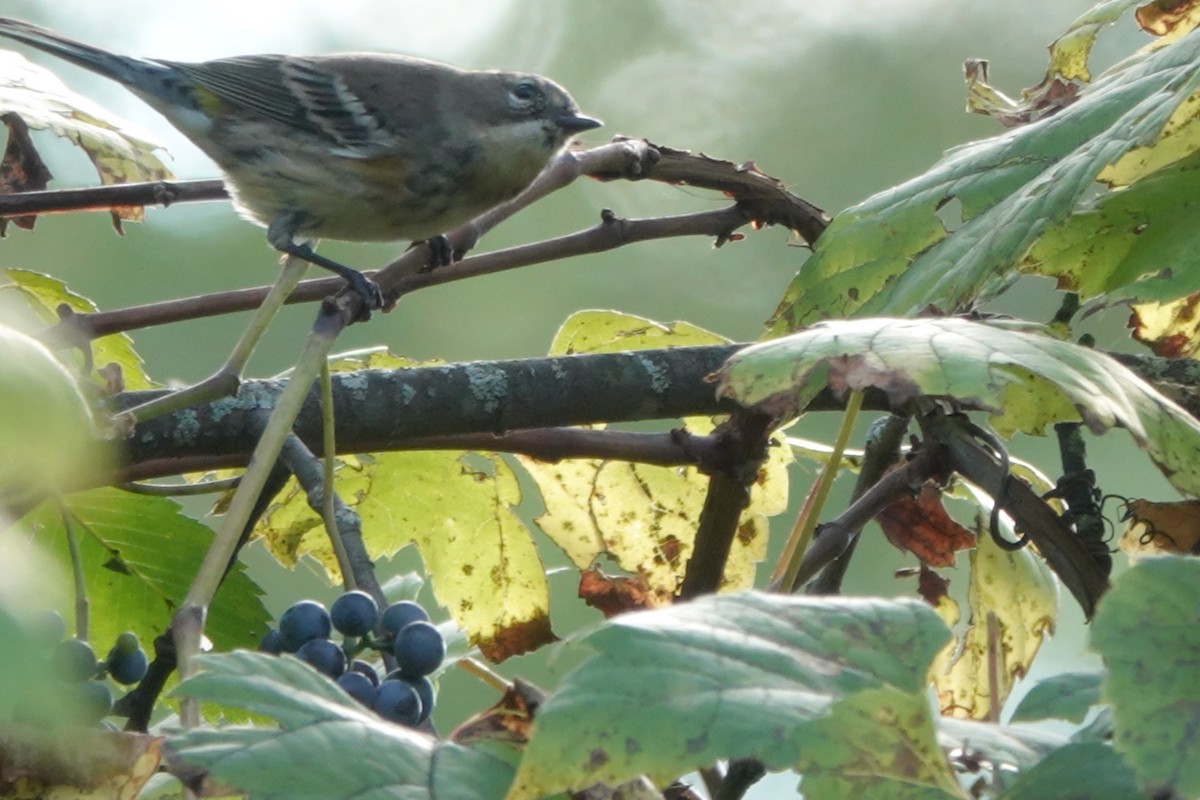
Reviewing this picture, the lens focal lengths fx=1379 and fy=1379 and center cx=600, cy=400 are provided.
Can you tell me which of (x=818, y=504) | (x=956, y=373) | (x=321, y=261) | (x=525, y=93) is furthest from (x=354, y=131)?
(x=956, y=373)

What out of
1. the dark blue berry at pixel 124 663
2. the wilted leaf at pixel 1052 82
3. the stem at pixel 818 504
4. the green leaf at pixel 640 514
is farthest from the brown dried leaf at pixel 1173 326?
the dark blue berry at pixel 124 663

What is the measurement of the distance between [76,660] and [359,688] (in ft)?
0.73

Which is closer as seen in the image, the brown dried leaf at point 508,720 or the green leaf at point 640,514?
the brown dried leaf at point 508,720

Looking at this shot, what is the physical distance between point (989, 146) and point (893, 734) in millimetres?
957

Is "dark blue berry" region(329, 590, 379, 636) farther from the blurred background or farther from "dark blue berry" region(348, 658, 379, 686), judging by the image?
the blurred background

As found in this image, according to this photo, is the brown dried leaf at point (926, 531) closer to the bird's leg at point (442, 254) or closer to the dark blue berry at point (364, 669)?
the bird's leg at point (442, 254)

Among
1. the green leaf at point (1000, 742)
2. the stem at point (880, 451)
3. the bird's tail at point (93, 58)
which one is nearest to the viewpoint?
the green leaf at point (1000, 742)

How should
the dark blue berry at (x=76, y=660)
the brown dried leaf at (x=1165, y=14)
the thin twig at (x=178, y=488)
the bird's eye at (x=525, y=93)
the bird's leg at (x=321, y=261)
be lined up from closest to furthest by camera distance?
the dark blue berry at (x=76, y=660), the thin twig at (x=178, y=488), the bird's leg at (x=321, y=261), the brown dried leaf at (x=1165, y=14), the bird's eye at (x=525, y=93)

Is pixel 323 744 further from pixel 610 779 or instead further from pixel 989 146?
pixel 989 146

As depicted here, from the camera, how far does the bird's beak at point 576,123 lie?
311 cm

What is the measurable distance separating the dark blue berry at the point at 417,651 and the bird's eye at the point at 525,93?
2222 millimetres

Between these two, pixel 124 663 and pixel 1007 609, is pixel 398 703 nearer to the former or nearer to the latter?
pixel 124 663

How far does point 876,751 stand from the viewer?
0.70m

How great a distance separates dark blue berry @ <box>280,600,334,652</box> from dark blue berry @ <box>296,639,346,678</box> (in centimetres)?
1
